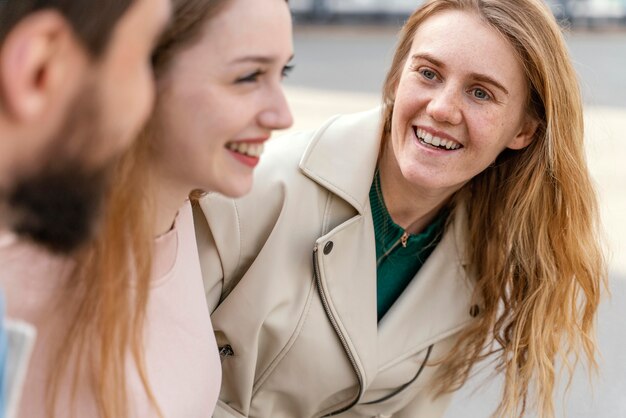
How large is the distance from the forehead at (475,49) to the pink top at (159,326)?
0.65m

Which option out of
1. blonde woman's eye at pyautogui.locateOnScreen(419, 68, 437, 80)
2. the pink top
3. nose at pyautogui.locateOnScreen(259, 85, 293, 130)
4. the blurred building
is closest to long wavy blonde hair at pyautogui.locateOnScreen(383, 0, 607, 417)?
blonde woman's eye at pyautogui.locateOnScreen(419, 68, 437, 80)

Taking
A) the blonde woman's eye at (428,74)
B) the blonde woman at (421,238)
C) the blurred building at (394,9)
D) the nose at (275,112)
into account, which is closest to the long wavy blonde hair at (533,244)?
the blonde woman at (421,238)

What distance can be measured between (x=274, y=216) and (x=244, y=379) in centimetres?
34

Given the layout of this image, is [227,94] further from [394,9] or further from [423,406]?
[394,9]

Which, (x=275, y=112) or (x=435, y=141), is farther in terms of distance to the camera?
(x=435, y=141)

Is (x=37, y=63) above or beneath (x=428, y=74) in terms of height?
above

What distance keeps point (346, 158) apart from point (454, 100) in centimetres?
25

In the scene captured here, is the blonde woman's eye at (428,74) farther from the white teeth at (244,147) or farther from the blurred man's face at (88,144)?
the blurred man's face at (88,144)

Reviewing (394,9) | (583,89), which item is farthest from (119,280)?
(394,9)

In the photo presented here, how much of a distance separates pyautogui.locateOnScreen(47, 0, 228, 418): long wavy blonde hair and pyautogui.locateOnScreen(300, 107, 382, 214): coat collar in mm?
689

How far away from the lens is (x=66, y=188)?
1.01 metres

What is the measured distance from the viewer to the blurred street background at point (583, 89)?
2.98m

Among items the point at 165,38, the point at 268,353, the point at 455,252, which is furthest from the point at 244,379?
the point at 165,38

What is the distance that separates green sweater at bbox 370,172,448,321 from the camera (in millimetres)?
2256
